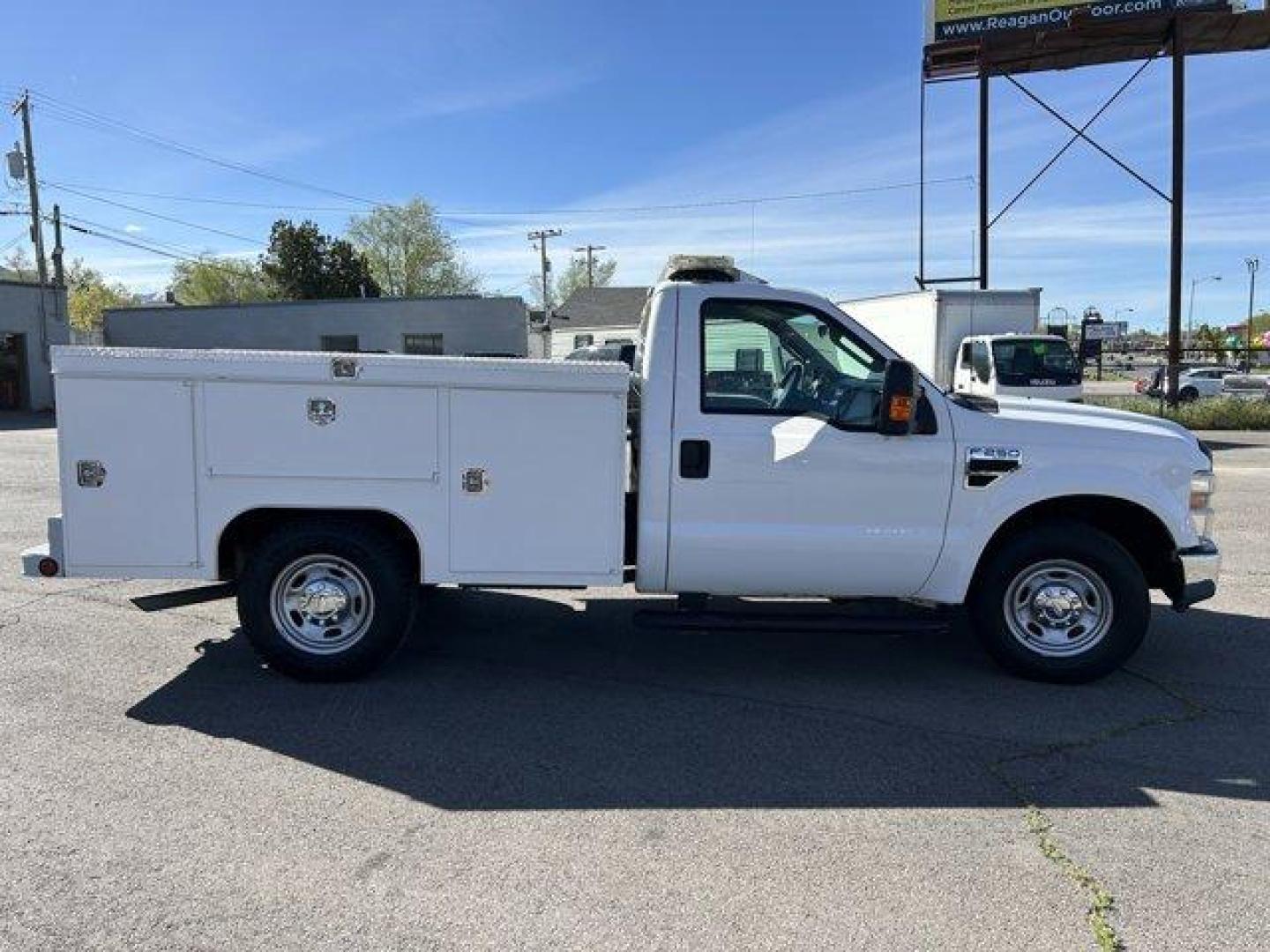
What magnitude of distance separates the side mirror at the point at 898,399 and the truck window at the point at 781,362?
20 cm

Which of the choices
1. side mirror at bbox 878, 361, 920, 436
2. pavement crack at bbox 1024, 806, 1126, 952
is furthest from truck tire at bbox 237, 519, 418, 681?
pavement crack at bbox 1024, 806, 1126, 952

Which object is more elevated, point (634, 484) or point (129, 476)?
point (129, 476)

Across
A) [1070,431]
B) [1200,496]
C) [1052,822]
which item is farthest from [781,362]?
[1052,822]

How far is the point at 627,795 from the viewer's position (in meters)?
4.03

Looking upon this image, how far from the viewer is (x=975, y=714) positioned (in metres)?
4.97

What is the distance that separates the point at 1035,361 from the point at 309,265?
47.9m

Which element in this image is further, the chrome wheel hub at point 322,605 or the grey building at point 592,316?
the grey building at point 592,316

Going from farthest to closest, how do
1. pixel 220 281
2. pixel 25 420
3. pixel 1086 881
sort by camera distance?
pixel 220 281 < pixel 25 420 < pixel 1086 881

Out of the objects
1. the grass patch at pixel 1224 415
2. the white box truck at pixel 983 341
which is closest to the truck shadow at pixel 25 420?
the white box truck at pixel 983 341

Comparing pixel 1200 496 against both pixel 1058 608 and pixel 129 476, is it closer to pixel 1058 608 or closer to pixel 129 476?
pixel 1058 608

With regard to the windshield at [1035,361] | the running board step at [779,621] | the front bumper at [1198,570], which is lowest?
the running board step at [779,621]

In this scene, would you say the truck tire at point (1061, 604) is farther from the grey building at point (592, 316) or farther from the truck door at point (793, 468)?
the grey building at point (592, 316)

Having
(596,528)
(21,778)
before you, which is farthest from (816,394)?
(21,778)

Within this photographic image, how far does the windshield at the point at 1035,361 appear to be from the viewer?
19516 mm
